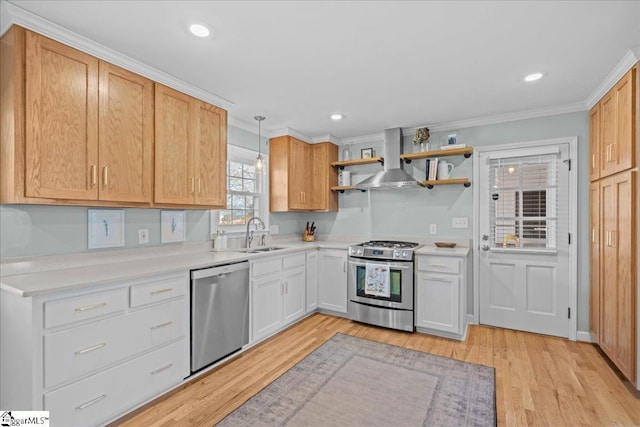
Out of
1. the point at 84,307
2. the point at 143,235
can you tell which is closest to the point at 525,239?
the point at 143,235

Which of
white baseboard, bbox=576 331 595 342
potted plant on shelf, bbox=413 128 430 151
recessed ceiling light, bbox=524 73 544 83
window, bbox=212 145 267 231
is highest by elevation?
recessed ceiling light, bbox=524 73 544 83

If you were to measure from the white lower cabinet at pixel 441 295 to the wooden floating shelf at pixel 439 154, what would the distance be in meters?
1.28

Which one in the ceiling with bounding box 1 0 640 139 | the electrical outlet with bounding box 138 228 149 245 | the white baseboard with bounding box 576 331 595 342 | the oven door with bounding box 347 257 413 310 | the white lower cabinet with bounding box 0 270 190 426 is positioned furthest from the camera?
the oven door with bounding box 347 257 413 310

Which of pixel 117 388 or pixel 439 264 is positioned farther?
pixel 439 264

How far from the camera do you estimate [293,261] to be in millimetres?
3582

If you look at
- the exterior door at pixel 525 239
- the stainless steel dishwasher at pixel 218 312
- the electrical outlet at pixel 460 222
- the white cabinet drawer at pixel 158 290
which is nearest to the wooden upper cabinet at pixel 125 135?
the white cabinet drawer at pixel 158 290

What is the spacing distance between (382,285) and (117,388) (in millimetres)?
2578

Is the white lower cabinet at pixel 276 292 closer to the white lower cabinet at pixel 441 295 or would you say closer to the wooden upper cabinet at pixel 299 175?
the wooden upper cabinet at pixel 299 175

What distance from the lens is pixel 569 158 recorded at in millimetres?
3230

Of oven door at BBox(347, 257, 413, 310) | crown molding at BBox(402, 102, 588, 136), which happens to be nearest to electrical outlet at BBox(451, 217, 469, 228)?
oven door at BBox(347, 257, 413, 310)

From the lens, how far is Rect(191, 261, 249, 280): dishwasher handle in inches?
94.5

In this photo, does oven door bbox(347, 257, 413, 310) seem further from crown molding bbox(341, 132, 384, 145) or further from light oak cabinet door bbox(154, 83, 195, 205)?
light oak cabinet door bbox(154, 83, 195, 205)

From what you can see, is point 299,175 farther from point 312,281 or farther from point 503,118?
point 503,118

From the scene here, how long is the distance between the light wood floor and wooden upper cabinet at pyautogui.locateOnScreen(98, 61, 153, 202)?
1.54 m
